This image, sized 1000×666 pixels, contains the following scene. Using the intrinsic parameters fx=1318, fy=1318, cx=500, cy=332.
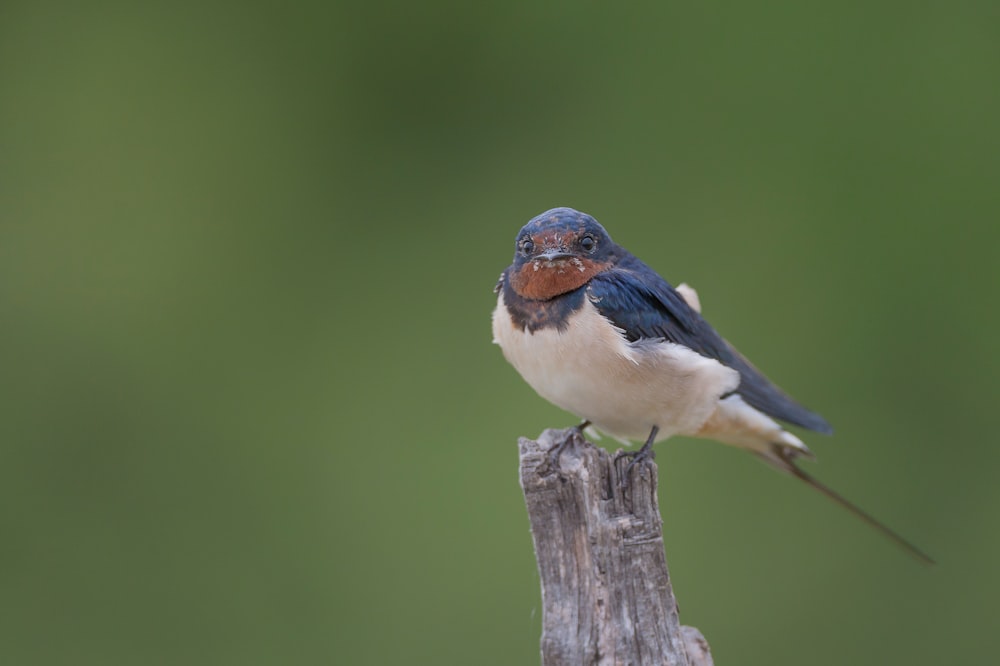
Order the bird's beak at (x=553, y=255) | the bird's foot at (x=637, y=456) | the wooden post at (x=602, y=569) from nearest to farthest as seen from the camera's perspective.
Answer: the wooden post at (x=602, y=569) → the bird's foot at (x=637, y=456) → the bird's beak at (x=553, y=255)

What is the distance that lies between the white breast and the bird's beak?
10 cm

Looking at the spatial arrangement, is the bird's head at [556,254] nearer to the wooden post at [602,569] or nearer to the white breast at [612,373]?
the white breast at [612,373]

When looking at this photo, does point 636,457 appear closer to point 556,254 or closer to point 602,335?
point 602,335

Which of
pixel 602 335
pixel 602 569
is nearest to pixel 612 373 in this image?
pixel 602 335

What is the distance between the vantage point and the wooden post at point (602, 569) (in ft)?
6.75

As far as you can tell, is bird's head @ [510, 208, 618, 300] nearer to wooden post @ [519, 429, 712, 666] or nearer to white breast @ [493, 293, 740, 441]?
white breast @ [493, 293, 740, 441]

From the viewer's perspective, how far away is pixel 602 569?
209 cm

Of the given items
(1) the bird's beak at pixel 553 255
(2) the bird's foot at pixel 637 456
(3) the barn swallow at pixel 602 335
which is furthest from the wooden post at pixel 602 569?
(1) the bird's beak at pixel 553 255

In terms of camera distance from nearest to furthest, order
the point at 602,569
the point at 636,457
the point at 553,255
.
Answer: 1. the point at 602,569
2. the point at 636,457
3. the point at 553,255

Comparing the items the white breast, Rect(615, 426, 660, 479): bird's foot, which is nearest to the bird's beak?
the white breast

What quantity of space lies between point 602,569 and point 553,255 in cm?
62

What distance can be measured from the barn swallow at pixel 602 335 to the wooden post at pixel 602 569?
0.24 meters

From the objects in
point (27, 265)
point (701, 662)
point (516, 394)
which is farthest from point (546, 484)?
point (27, 265)

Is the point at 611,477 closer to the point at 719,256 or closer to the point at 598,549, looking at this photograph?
the point at 598,549
